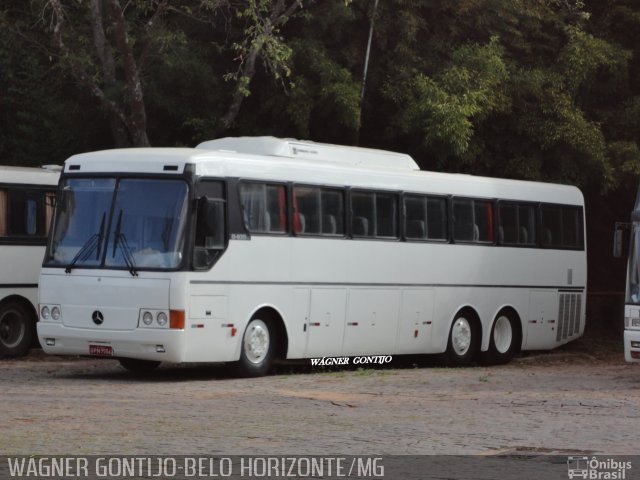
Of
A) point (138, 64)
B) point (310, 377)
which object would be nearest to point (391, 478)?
point (310, 377)

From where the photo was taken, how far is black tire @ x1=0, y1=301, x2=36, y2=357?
24891mm

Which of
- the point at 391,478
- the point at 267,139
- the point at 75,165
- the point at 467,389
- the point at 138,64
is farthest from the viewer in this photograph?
the point at 138,64

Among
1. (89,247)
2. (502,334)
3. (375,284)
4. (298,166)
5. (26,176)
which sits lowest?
(502,334)

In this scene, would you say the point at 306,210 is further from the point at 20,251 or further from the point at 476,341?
the point at 476,341

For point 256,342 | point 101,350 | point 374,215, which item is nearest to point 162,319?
point 101,350

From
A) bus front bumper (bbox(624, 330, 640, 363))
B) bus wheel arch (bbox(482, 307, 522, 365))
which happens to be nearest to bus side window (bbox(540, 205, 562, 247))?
bus wheel arch (bbox(482, 307, 522, 365))

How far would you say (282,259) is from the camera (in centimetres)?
2211

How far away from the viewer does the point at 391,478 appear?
35.9 ft

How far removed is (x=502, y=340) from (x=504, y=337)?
2.5 inches

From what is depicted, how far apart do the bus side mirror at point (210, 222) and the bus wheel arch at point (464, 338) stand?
6590 mm

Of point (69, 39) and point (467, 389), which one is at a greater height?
point (69, 39)

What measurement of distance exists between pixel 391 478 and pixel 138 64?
1967cm

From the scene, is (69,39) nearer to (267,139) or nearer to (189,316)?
(267,139)

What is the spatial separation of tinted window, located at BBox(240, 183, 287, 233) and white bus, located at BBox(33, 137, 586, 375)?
0.08 feet
